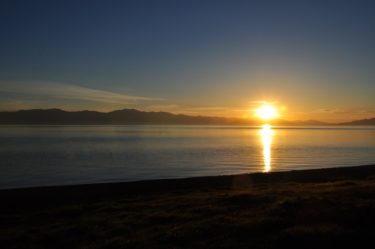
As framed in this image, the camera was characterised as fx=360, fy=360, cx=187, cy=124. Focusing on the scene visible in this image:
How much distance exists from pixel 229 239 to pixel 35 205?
13.3m

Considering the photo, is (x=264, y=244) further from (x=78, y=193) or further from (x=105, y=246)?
(x=78, y=193)

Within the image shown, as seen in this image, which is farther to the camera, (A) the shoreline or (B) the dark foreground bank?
(A) the shoreline

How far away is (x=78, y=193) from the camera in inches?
913

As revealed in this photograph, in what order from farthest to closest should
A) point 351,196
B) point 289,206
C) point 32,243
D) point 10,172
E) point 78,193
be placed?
point 10,172
point 78,193
point 351,196
point 289,206
point 32,243

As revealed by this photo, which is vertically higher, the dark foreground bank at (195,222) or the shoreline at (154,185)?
the dark foreground bank at (195,222)

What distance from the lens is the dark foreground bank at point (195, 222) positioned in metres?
10.3

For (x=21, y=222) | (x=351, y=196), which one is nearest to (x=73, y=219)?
(x=21, y=222)

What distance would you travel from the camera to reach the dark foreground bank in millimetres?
10258

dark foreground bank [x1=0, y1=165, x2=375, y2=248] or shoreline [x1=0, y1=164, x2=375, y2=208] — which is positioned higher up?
dark foreground bank [x1=0, y1=165, x2=375, y2=248]

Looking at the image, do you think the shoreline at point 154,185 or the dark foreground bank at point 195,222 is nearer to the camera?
the dark foreground bank at point 195,222

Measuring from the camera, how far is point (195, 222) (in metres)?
12.7

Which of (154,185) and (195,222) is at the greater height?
(195,222)

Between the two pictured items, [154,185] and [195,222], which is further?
[154,185]

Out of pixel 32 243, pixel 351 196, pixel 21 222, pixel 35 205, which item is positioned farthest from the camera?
pixel 35 205
